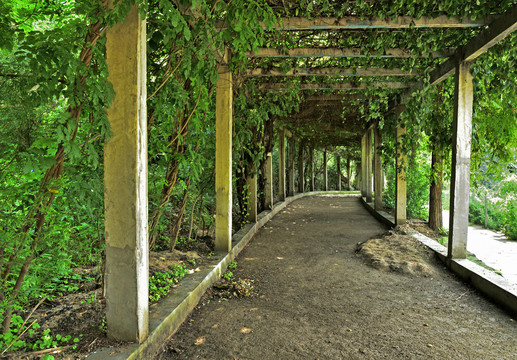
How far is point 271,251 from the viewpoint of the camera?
640cm

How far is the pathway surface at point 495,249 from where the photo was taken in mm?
7559

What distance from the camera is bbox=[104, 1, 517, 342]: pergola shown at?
7.73ft

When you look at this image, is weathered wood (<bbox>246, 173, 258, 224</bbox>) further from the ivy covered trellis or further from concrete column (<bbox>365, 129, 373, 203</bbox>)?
concrete column (<bbox>365, 129, 373, 203</bbox>)

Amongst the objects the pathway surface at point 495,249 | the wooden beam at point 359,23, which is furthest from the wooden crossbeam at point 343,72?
the pathway surface at point 495,249

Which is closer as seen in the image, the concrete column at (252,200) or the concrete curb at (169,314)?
the concrete curb at (169,314)

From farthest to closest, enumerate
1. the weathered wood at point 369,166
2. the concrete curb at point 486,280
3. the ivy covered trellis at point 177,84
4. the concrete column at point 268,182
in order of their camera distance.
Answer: the weathered wood at point 369,166, the concrete column at point 268,182, the concrete curb at point 486,280, the ivy covered trellis at point 177,84

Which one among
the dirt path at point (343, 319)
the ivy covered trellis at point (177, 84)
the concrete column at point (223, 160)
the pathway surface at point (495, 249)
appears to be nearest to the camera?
the ivy covered trellis at point (177, 84)

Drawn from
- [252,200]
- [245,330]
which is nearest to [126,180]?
[245,330]

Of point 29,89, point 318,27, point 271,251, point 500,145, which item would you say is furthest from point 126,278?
point 500,145

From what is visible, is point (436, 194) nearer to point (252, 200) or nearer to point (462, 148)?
point (462, 148)

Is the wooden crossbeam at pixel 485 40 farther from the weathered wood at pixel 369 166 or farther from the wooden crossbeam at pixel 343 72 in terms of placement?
the weathered wood at pixel 369 166

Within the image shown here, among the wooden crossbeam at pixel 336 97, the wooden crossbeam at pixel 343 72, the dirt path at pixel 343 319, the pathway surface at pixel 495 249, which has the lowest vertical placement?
the pathway surface at pixel 495 249

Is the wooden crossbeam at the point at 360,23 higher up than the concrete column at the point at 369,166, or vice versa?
the wooden crossbeam at the point at 360,23

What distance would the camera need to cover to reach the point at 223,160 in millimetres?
5367
